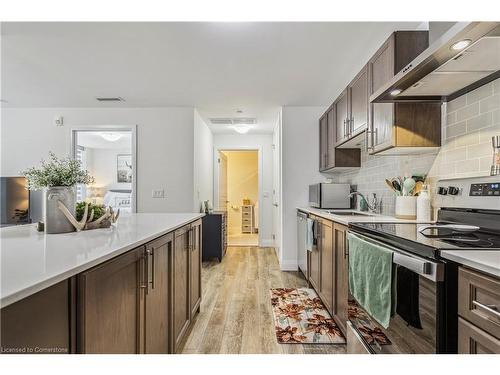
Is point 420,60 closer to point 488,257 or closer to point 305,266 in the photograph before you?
point 488,257

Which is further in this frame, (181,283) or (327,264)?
(327,264)

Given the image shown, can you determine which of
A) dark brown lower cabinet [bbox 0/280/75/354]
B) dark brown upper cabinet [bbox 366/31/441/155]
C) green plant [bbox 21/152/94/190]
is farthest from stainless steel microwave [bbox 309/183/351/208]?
dark brown lower cabinet [bbox 0/280/75/354]

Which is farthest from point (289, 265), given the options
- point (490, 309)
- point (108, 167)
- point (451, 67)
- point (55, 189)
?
point (108, 167)

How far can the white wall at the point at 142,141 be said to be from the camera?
14.6ft

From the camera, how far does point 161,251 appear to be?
62.7 inches

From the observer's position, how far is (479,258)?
3.08 feet

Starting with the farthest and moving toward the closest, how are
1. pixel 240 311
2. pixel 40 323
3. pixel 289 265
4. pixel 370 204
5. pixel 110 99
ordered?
pixel 289 265, pixel 110 99, pixel 370 204, pixel 240 311, pixel 40 323

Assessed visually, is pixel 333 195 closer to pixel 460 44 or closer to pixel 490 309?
pixel 460 44

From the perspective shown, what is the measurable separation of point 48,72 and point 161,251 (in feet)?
9.27

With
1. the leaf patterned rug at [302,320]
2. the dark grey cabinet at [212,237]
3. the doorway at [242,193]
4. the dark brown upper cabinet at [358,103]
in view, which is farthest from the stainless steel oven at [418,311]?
the doorway at [242,193]

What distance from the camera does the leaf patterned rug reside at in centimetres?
223

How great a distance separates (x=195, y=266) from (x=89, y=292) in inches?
65.7

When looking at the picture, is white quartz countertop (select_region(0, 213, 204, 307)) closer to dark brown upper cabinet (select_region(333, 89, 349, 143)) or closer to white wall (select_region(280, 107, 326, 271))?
dark brown upper cabinet (select_region(333, 89, 349, 143))

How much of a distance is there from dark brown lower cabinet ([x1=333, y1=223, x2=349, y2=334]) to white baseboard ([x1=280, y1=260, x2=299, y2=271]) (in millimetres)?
1937
